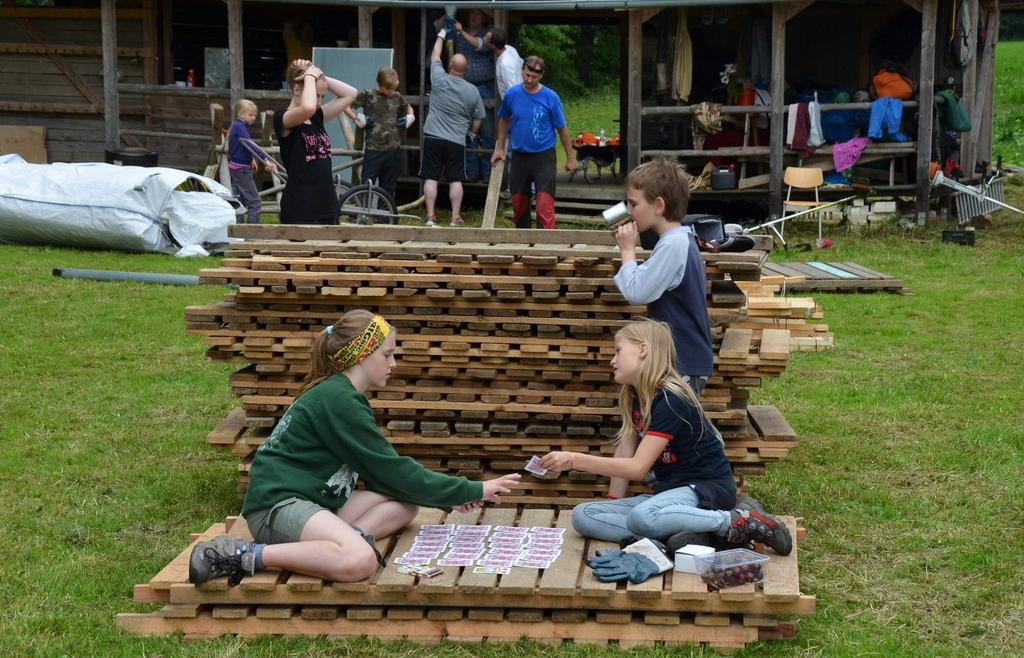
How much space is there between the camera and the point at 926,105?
16969 mm

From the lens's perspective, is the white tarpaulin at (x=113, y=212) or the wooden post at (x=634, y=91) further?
the wooden post at (x=634, y=91)

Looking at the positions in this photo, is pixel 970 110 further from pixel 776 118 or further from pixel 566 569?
pixel 566 569

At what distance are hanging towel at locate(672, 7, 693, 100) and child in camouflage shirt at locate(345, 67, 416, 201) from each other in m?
4.89

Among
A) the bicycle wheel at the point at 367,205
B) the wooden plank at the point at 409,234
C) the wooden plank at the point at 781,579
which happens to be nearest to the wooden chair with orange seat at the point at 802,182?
the bicycle wheel at the point at 367,205

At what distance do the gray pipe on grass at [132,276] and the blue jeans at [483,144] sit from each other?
629cm

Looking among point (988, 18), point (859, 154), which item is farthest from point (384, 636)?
point (988, 18)

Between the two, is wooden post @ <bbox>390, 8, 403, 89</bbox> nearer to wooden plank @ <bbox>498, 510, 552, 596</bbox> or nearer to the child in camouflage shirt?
the child in camouflage shirt

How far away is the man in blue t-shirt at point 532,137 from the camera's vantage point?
12.6 meters

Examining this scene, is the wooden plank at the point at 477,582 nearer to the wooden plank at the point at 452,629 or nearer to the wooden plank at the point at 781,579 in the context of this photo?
the wooden plank at the point at 452,629

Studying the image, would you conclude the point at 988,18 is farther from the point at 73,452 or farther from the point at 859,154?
the point at 73,452

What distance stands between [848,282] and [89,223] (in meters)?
8.54

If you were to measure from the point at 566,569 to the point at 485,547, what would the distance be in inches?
17.6

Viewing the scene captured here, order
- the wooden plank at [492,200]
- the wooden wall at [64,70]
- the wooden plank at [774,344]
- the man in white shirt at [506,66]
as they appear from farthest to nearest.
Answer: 1. the wooden wall at [64,70]
2. the man in white shirt at [506,66]
3. the wooden plank at [492,200]
4. the wooden plank at [774,344]

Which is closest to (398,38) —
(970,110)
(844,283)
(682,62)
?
(682,62)
